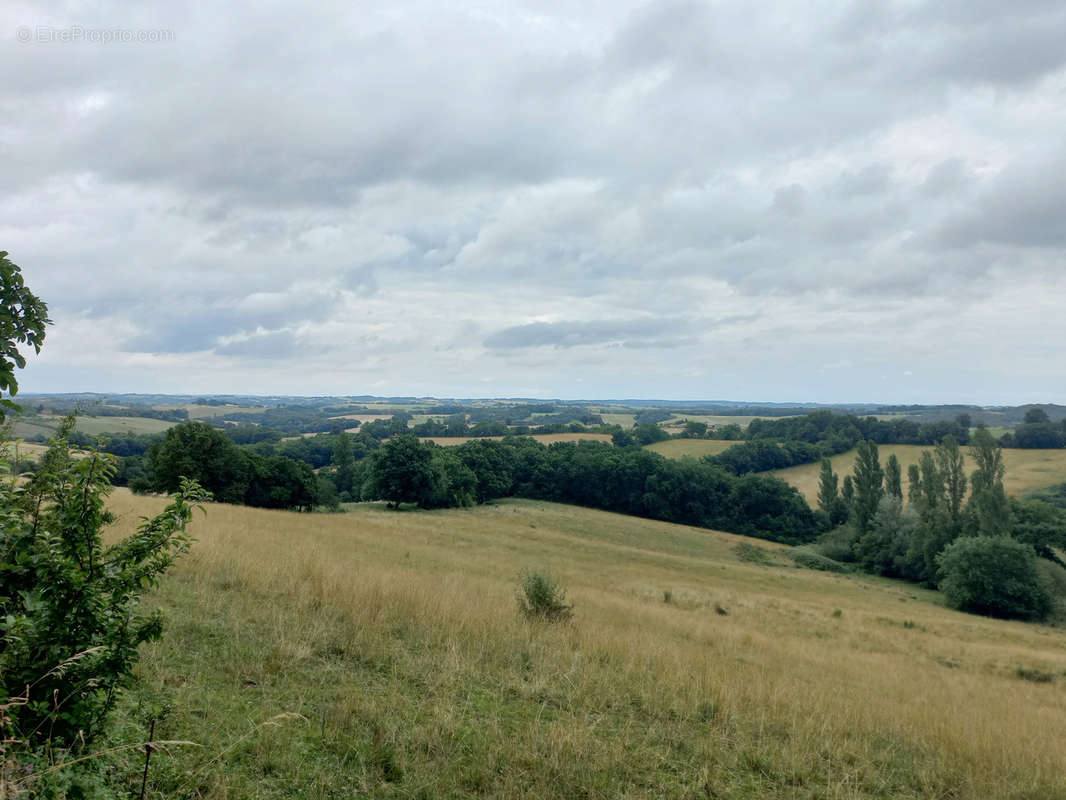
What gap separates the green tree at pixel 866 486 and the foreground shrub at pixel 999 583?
68.1 ft

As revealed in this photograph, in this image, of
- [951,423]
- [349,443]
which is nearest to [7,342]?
[349,443]

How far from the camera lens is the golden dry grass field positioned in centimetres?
8025

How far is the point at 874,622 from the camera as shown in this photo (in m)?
24.7

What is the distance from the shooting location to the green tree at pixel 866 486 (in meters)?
67.2

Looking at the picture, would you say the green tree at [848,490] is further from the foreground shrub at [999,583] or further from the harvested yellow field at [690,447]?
the foreground shrub at [999,583]

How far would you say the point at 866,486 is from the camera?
69.2 m

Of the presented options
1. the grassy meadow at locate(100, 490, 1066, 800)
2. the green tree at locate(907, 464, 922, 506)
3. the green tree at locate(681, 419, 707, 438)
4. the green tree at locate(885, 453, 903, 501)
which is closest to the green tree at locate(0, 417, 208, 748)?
the grassy meadow at locate(100, 490, 1066, 800)

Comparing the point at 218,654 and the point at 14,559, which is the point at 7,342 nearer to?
the point at 14,559

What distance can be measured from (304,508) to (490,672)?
4956 centimetres

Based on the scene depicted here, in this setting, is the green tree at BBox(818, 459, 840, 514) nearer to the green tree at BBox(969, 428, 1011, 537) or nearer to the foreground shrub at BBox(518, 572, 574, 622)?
the green tree at BBox(969, 428, 1011, 537)

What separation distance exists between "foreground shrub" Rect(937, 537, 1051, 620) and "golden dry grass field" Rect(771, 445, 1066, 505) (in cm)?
3769

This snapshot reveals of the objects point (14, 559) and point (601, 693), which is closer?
point (14, 559)

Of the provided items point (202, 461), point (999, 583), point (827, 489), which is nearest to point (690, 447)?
point (827, 489)

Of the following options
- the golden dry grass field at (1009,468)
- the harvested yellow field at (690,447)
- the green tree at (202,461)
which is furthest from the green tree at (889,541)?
the green tree at (202,461)
